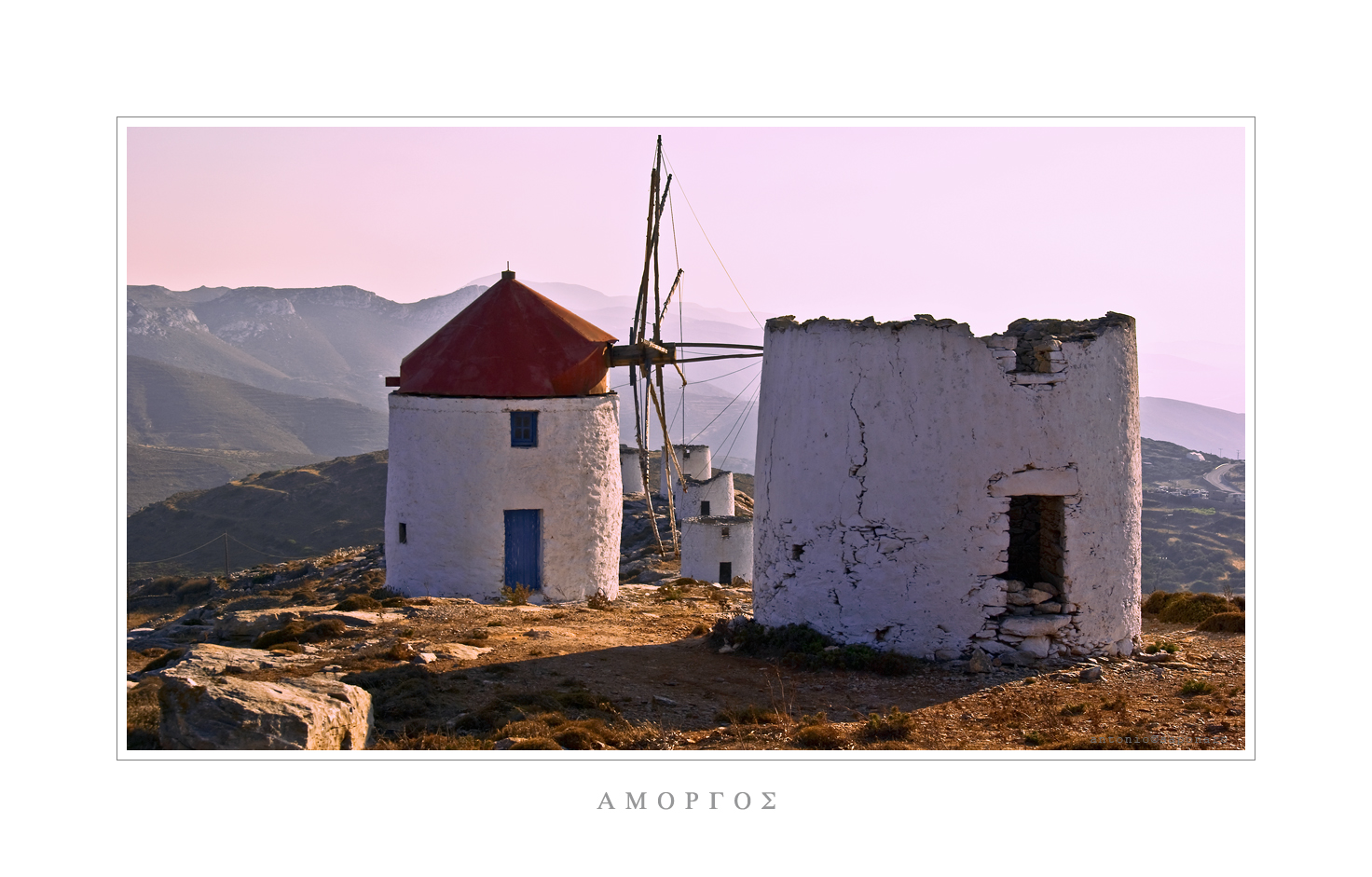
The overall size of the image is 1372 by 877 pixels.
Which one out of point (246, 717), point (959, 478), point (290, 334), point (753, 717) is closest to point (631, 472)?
point (959, 478)

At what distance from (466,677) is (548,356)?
8.27 metres

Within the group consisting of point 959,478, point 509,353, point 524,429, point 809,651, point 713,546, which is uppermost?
point 509,353

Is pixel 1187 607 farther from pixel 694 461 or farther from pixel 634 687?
pixel 694 461

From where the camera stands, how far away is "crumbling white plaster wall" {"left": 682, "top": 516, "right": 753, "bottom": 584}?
1082 inches

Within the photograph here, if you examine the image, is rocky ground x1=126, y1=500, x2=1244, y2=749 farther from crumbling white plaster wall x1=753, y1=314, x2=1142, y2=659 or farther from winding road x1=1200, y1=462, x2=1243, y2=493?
winding road x1=1200, y1=462, x2=1243, y2=493

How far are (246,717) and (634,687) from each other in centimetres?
427

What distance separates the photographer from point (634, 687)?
432 inches

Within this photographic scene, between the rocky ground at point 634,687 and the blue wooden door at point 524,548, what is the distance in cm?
250

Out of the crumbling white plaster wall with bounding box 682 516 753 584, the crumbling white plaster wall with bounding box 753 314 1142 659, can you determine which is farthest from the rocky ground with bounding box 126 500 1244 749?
the crumbling white plaster wall with bounding box 682 516 753 584

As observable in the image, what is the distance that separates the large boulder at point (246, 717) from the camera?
750cm

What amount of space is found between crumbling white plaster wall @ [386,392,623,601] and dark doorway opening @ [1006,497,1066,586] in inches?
315

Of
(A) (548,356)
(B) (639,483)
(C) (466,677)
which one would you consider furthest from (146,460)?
(C) (466,677)

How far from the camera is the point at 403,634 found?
13.4 meters

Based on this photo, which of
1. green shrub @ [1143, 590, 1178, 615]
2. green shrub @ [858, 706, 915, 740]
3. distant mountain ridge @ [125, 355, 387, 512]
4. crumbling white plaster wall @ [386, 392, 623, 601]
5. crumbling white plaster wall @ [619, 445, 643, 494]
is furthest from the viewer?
distant mountain ridge @ [125, 355, 387, 512]
